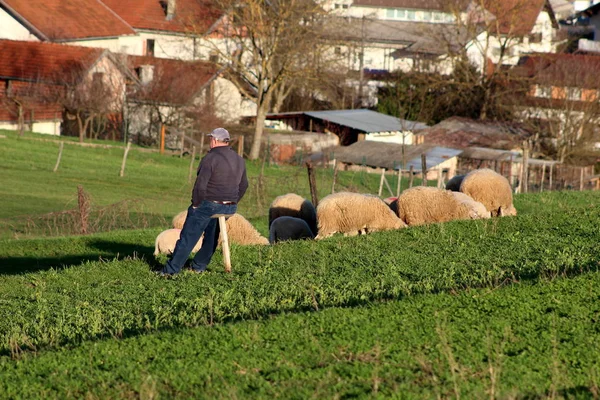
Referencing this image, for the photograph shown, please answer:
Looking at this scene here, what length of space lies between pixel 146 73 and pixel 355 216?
49559 millimetres

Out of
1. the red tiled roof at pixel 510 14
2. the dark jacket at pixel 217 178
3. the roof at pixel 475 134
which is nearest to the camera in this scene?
the dark jacket at pixel 217 178

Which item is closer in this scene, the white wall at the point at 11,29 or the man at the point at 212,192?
the man at the point at 212,192

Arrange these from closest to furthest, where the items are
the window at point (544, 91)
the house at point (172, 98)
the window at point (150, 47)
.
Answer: the house at point (172, 98), the window at point (544, 91), the window at point (150, 47)

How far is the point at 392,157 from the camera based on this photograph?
165 ft

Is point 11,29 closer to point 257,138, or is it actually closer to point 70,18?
point 70,18

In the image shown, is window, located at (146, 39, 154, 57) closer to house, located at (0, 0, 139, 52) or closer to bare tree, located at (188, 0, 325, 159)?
house, located at (0, 0, 139, 52)

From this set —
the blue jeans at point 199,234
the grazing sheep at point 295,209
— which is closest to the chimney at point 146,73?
the grazing sheep at point 295,209

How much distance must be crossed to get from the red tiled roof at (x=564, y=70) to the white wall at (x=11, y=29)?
112ft

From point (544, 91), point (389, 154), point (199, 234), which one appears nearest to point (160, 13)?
point (544, 91)

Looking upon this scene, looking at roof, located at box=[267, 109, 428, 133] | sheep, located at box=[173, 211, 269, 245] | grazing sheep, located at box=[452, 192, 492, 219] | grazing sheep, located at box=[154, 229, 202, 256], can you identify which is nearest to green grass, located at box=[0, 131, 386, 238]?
sheep, located at box=[173, 211, 269, 245]

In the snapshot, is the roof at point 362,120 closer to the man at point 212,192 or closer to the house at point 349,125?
the house at point 349,125

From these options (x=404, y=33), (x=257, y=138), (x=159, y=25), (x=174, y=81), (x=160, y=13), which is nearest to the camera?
(x=257, y=138)

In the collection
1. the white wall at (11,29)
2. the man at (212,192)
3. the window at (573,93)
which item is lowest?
the man at (212,192)

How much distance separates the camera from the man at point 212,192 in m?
11.7
